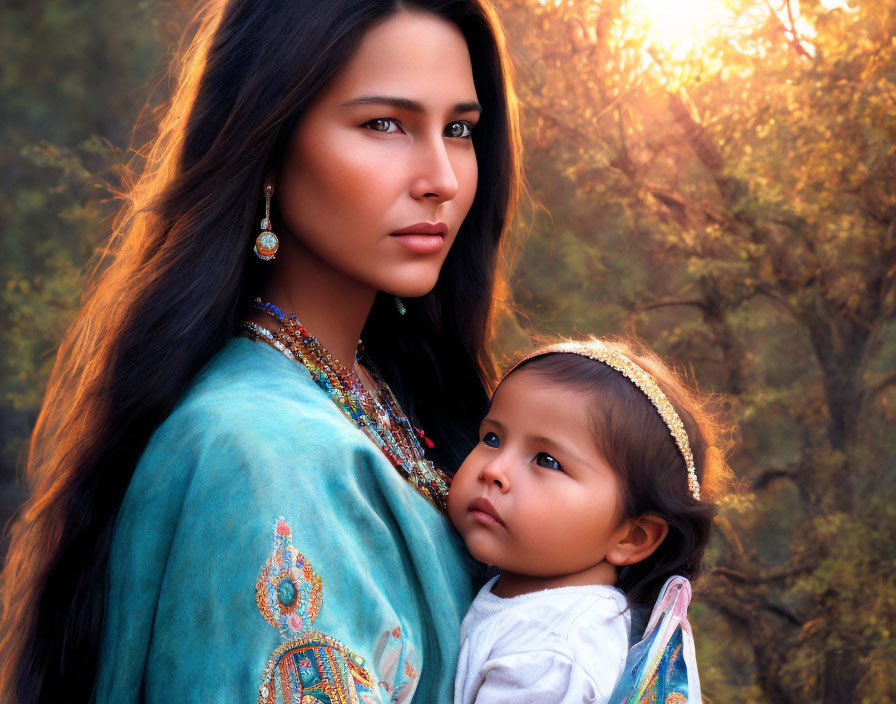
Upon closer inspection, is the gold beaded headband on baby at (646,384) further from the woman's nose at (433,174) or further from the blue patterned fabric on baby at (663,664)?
the woman's nose at (433,174)

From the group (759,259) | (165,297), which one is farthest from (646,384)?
(759,259)

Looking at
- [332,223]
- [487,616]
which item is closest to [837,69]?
[332,223]

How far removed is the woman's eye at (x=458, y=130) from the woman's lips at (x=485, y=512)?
25.2 inches

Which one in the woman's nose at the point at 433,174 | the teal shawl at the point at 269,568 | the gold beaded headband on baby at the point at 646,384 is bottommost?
the teal shawl at the point at 269,568

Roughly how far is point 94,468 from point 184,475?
0.26 metres

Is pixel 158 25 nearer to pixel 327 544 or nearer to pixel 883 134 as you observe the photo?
pixel 883 134

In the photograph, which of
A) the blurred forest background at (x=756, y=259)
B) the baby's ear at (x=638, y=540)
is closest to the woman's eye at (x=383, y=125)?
the baby's ear at (x=638, y=540)

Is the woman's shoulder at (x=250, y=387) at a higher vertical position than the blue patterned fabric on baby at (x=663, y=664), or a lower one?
higher

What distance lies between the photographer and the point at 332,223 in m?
1.73


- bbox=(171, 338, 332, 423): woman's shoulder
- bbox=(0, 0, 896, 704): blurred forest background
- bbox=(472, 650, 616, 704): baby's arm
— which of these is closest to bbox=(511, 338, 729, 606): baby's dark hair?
bbox=(472, 650, 616, 704): baby's arm

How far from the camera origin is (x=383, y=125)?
171 cm

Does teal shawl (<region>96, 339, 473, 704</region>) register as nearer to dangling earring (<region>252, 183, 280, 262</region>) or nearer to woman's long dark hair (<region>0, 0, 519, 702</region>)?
woman's long dark hair (<region>0, 0, 519, 702</region>)

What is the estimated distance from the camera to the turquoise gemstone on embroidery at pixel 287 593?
1299 mm

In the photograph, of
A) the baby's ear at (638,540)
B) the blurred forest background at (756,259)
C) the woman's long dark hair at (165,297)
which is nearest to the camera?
the woman's long dark hair at (165,297)
